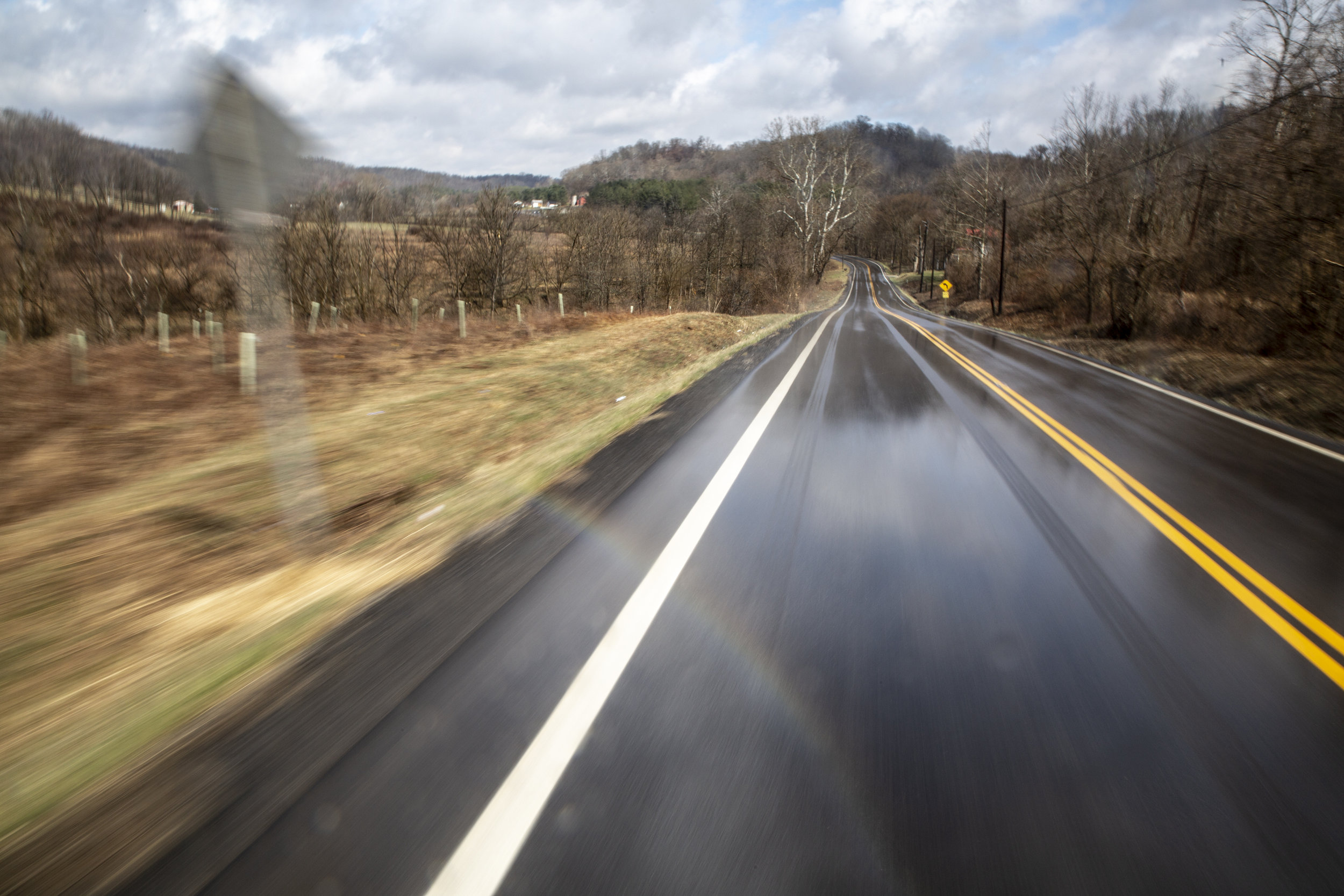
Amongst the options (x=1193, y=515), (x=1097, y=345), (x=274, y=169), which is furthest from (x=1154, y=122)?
(x=274, y=169)

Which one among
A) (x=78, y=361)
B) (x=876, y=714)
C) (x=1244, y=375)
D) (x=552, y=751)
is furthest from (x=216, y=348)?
(x=1244, y=375)

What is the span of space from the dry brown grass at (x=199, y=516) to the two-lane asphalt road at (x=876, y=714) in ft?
3.48

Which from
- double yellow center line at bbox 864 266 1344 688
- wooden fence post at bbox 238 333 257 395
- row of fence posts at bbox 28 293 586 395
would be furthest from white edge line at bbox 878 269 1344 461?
wooden fence post at bbox 238 333 257 395

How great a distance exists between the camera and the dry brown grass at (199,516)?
10.1 feet

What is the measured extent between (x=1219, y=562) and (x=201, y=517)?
7348 millimetres

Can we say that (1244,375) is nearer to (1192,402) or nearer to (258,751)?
(1192,402)

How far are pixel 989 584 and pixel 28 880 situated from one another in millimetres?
4308

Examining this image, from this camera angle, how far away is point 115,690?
3.14m

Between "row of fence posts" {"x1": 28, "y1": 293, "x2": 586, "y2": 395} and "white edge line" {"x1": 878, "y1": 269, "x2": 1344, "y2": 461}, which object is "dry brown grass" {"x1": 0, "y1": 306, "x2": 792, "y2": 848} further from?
"white edge line" {"x1": 878, "y1": 269, "x2": 1344, "y2": 461}

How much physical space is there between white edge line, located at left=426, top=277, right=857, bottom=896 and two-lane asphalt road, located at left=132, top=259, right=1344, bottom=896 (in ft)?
0.04

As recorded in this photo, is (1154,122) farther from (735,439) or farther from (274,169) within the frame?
(274,169)

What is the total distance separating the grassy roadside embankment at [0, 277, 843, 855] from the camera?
3049mm

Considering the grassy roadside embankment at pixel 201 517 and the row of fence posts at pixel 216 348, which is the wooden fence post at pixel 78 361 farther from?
the grassy roadside embankment at pixel 201 517

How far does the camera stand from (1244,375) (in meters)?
13.5
